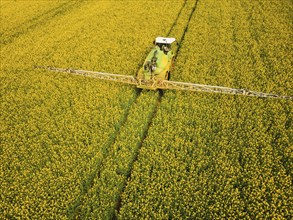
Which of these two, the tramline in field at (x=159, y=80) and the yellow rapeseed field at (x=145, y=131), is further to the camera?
the tramline in field at (x=159, y=80)

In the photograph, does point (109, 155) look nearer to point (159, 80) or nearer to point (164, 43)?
point (159, 80)

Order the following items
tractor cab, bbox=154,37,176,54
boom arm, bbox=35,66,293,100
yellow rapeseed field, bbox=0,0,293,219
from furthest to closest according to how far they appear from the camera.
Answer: tractor cab, bbox=154,37,176,54
boom arm, bbox=35,66,293,100
yellow rapeseed field, bbox=0,0,293,219

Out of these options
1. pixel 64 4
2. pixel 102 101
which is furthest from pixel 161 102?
pixel 64 4

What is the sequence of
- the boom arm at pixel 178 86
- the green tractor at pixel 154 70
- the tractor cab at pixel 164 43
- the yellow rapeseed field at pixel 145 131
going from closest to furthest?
the yellow rapeseed field at pixel 145 131, the boom arm at pixel 178 86, the green tractor at pixel 154 70, the tractor cab at pixel 164 43

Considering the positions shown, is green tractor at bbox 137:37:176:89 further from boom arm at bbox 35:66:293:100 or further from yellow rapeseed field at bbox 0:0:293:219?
yellow rapeseed field at bbox 0:0:293:219

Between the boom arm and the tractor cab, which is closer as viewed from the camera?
the boom arm

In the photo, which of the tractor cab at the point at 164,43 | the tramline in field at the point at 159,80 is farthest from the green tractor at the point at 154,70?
the tractor cab at the point at 164,43

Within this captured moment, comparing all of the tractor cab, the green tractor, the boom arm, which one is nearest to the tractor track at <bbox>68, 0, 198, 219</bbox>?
the boom arm

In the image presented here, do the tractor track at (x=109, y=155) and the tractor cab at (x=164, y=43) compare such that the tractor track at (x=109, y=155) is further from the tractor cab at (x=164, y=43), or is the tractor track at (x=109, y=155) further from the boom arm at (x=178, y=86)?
the tractor cab at (x=164, y=43)

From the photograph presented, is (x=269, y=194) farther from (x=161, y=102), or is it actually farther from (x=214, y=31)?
(x=214, y=31)
